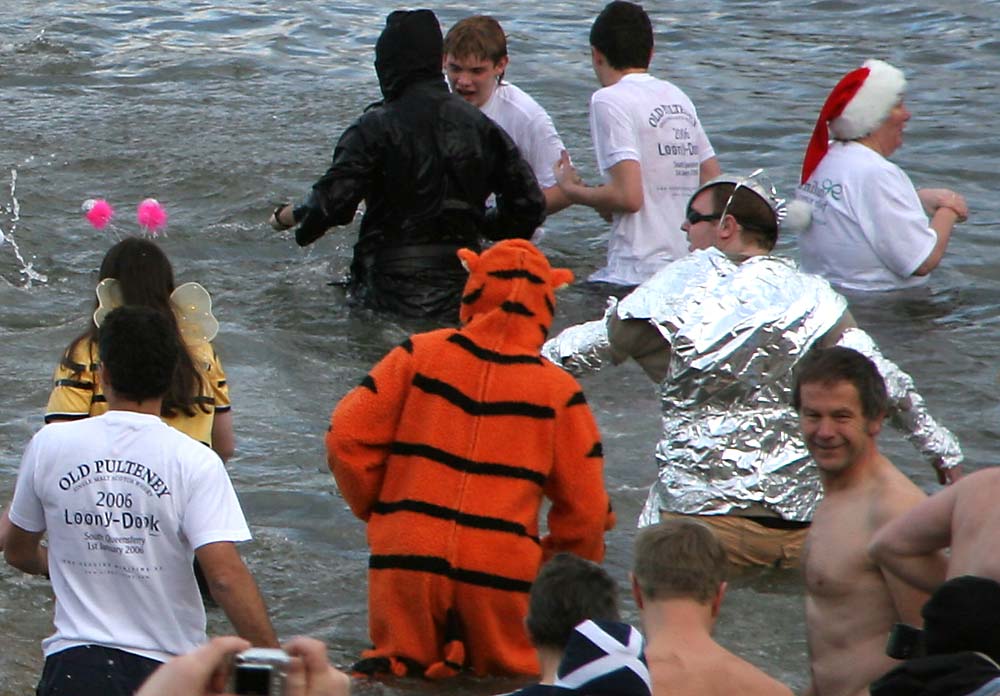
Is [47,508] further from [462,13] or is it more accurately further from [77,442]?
[462,13]

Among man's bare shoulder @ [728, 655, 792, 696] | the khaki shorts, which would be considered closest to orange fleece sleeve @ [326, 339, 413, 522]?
the khaki shorts

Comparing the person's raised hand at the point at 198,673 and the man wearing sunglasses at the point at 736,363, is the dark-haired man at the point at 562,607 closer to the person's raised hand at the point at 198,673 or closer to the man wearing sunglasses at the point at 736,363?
the person's raised hand at the point at 198,673

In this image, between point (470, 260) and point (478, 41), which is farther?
point (478, 41)

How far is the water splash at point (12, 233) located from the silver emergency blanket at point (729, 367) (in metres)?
5.20

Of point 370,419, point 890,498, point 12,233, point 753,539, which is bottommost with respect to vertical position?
point 12,233

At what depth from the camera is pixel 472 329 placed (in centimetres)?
530

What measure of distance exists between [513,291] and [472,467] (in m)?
0.55

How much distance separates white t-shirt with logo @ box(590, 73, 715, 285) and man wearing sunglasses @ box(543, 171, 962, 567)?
103 inches

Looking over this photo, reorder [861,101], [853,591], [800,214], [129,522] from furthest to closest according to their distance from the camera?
[800,214] < [861,101] < [853,591] < [129,522]

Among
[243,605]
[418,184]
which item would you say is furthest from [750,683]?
[418,184]

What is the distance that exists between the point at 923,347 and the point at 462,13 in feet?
33.5

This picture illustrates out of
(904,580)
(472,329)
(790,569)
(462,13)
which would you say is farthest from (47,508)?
(462,13)

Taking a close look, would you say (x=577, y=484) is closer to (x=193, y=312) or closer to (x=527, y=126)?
(x=193, y=312)

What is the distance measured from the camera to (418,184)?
8352mm
